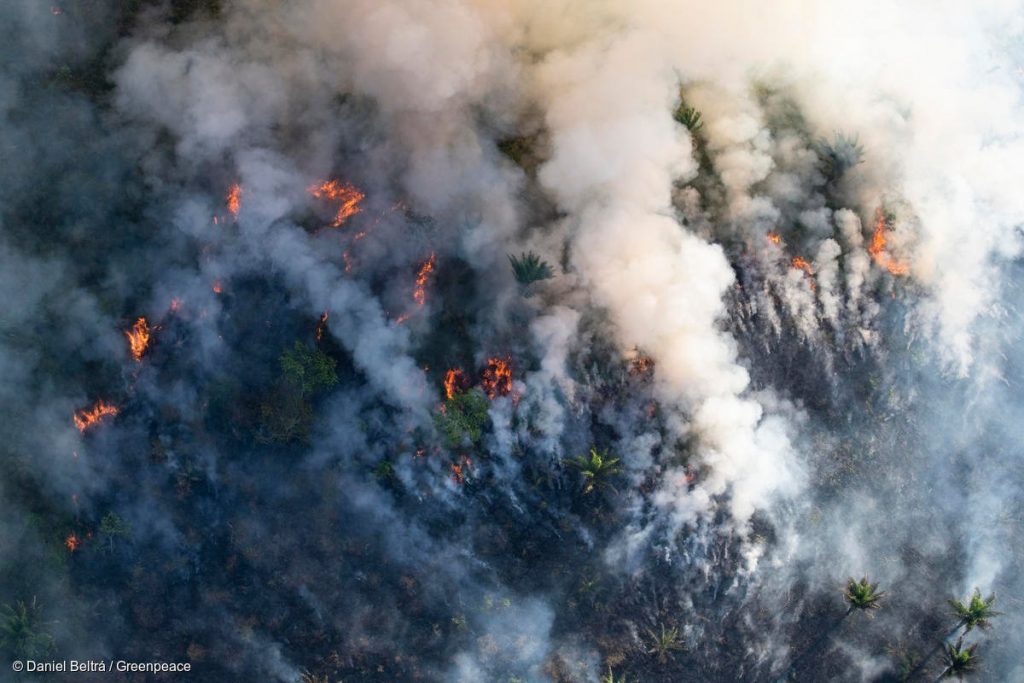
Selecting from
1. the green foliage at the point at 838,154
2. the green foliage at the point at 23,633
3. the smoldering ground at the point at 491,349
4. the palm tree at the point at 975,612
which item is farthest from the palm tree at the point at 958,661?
the green foliage at the point at 23,633

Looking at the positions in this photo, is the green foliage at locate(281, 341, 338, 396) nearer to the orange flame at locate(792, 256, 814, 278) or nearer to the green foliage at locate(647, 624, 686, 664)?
the green foliage at locate(647, 624, 686, 664)

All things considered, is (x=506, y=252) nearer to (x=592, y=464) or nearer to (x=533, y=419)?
(x=533, y=419)

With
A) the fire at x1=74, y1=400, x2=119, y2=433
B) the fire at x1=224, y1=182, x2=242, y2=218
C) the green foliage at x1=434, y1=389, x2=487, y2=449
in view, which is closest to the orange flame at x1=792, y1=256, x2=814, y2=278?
the green foliage at x1=434, y1=389, x2=487, y2=449

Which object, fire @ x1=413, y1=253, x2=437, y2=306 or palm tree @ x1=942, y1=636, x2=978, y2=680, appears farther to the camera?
fire @ x1=413, y1=253, x2=437, y2=306

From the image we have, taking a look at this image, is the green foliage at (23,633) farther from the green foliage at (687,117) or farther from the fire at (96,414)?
the green foliage at (687,117)

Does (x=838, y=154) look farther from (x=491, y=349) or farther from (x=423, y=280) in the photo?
(x=423, y=280)

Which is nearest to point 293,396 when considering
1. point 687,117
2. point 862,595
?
point 687,117
